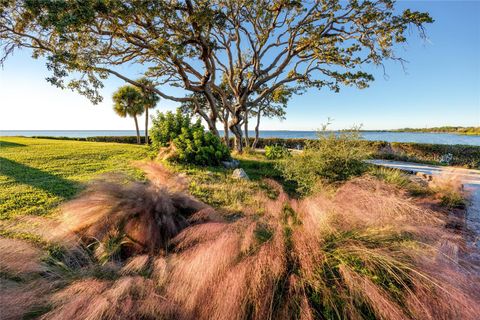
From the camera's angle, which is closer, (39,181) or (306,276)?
(306,276)

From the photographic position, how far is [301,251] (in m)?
1.49

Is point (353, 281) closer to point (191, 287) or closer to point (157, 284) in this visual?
point (191, 287)

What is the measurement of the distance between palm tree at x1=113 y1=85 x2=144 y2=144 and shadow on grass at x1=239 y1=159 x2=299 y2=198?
1979 cm

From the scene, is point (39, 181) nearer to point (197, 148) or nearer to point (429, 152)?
point (197, 148)

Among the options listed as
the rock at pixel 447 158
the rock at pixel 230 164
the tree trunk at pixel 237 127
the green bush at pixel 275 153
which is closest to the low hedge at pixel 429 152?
the rock at pixel 447 158

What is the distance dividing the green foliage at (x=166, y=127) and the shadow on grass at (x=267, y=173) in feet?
9.29

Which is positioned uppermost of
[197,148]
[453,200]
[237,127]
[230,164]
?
[237,127]

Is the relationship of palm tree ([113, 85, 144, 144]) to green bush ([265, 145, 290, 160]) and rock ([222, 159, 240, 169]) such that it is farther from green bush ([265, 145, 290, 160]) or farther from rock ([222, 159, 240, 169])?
rock ([222, 159, 240, 169])

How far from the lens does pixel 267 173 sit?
7426 millimetres

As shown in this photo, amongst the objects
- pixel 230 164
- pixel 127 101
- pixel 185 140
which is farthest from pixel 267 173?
pixel 127 101

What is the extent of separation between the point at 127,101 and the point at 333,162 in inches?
996

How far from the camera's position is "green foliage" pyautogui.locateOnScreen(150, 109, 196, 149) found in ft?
26.5

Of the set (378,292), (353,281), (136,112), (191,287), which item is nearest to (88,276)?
(191,287)

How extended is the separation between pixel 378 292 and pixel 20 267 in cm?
235
